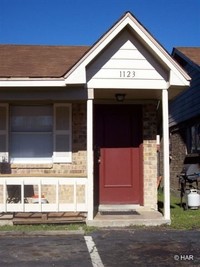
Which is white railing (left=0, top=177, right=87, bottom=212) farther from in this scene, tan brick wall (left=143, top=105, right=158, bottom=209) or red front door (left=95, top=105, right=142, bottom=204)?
tan brick wall (left=143, top=105, right=158, bottom=209)

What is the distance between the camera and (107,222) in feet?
28.4

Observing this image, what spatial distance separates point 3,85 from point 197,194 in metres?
5.38

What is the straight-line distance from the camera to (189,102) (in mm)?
16531

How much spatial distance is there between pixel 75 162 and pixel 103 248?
379 centimetres

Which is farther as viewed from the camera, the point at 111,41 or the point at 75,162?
the point at 75,162

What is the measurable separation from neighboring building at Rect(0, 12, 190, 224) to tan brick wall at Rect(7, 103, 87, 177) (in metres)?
0.02

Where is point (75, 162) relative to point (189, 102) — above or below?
below

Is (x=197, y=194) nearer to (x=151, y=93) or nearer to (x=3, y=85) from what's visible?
(x=151, y=93)

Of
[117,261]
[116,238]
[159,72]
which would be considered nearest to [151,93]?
[159,72]

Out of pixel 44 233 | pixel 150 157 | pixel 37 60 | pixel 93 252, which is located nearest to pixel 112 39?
pixel 37 60

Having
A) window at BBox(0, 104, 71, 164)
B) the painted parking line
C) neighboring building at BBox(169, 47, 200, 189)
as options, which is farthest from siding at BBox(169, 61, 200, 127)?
the painted parking line

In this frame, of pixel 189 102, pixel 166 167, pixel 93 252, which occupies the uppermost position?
pixel 189 102

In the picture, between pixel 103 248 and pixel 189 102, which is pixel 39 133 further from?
pixel 189 102

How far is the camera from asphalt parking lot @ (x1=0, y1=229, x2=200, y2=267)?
6023 mm
